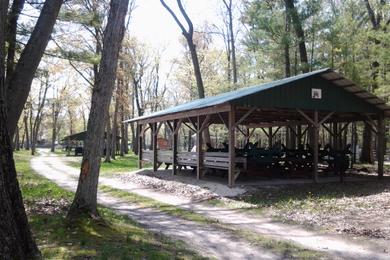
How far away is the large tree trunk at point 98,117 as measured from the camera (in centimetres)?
723

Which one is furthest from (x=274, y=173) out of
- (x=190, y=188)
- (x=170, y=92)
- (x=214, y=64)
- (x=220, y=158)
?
(x=170, y=92)

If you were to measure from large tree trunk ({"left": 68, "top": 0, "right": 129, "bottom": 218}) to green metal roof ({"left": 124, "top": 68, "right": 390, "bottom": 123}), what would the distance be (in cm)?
670

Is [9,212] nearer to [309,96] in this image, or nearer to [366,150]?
[309,96]

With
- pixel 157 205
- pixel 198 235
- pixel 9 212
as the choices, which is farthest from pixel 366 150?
pixel 9 212

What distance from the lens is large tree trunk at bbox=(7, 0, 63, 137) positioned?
8.04 meters

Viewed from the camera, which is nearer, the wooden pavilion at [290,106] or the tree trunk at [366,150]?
the wooden pavilion at [290,106]

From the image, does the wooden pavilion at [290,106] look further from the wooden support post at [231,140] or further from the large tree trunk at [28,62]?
the large tree trunk at [28,62]

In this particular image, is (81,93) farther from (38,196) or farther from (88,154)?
(88,154)

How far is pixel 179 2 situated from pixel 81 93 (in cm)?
2083

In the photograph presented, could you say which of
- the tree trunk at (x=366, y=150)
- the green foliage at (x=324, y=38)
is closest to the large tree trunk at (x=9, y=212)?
the green foliage at (x=324, y=38)

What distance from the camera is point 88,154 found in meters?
7.23

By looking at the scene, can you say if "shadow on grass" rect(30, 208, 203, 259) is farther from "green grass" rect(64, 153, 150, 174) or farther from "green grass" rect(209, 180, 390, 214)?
"green grass" rect(64, 153, 150, 174)

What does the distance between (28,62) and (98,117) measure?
1.95 meters

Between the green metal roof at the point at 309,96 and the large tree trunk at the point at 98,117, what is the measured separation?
6702 millimetres
